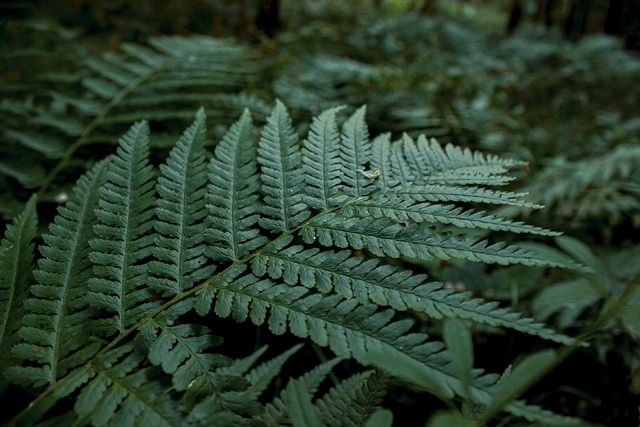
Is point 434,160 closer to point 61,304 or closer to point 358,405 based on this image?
point 358,405

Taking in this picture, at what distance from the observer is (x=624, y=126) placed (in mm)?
2971

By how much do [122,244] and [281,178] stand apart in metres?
0.35

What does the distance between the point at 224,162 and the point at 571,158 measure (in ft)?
8.46

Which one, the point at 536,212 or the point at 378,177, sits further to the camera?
the point at 536,212

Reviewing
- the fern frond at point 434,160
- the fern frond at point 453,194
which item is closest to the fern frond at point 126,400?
the fern frond at point 453,194

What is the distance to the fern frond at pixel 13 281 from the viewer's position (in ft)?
2.63

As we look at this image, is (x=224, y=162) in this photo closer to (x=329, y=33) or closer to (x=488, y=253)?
(x=488, y=253)

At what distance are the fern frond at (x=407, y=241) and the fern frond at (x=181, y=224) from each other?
0.72ft

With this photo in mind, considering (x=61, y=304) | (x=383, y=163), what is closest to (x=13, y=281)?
(x=61, y=304)

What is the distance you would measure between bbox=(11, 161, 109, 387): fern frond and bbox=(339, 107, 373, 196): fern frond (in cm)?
55

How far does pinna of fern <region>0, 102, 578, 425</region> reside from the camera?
0.71 m

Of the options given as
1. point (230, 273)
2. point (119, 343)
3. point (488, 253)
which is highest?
point (488, 253)

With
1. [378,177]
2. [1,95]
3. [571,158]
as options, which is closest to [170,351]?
[378,177]

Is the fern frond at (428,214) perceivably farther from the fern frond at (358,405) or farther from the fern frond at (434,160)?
the fern frond at (358,405)
